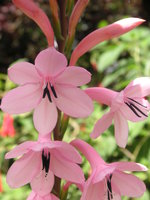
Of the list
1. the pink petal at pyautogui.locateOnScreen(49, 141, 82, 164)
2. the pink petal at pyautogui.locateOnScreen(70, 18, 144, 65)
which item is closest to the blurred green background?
the pink petal at pyautogui.locateOnScreen(70, 18, 144, 65)

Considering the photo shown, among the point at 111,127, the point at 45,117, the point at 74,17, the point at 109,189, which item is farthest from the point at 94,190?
the point at 111,127

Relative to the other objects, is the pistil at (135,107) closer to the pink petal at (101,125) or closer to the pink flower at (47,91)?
the pink petal at (101,125)

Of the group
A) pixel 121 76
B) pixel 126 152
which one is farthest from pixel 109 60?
pixel 126 152

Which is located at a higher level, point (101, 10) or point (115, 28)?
point (101, 10)

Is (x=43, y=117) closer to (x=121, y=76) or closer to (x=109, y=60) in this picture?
(x=109, y=60)

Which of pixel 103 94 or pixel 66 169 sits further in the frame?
pixel 103 94

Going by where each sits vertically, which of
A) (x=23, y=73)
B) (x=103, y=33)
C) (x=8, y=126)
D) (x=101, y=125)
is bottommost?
(x=8, y=126)

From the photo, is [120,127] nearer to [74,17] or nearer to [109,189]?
[109,189]
